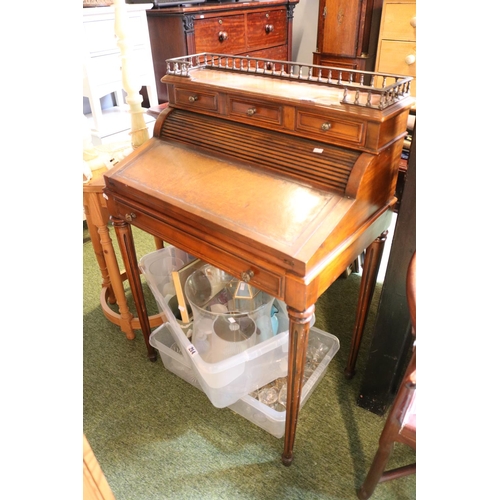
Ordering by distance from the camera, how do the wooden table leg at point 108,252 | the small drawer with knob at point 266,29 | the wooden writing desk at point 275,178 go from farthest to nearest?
the small drawer with knob at point 266,29 < the wooden table leg at point 108,252 < the wooden writing desk at point 275,178

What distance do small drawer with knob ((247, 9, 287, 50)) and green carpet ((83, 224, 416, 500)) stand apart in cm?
227

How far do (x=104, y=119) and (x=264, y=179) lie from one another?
202 centimetres

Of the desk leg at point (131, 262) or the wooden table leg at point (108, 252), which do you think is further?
the wooden table leg at point (108, 252)

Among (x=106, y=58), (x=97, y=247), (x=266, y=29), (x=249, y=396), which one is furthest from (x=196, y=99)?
(x=266, y=29)

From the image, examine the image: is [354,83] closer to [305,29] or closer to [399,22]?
[399,22]

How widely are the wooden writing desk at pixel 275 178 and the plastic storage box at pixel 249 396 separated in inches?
5.1

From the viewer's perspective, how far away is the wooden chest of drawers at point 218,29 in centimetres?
250

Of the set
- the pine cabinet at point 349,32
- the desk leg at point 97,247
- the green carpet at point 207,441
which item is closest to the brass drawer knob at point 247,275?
the green carpet at point 207,441

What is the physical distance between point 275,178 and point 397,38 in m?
1.80

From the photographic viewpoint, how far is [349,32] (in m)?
2.61

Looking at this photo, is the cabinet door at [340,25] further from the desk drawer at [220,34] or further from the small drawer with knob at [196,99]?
the small drawer with knob at [196,99]

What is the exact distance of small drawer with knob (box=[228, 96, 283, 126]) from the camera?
1151mm

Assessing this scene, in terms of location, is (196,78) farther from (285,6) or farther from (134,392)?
(285,6)
